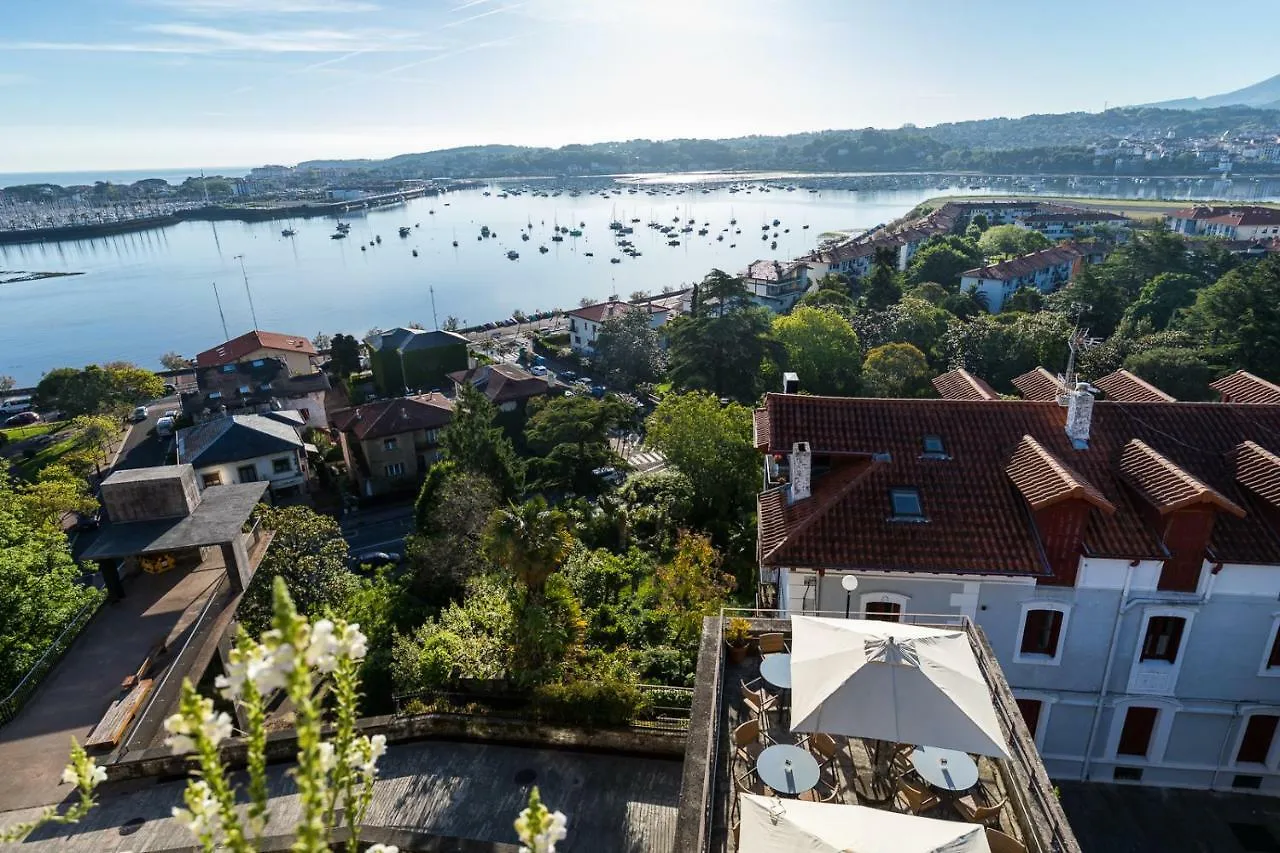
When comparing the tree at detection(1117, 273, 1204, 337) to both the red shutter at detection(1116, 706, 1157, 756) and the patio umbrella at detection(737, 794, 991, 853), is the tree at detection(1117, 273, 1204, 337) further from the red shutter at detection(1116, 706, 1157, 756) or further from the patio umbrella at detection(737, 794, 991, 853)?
the patio umbrella at detection(737, 794, 991, 853)

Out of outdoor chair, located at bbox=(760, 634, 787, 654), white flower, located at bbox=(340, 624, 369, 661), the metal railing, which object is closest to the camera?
white flower, located at bbox=(340, 624, 369, 661)

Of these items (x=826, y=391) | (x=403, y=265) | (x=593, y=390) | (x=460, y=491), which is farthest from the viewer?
(x=403, y=265)

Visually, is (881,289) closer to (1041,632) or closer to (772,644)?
(1041,632)

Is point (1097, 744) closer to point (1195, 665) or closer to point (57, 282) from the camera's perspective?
point (1195, 665)

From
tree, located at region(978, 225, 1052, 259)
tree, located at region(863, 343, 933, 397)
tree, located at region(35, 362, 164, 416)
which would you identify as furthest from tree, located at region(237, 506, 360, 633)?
tree, located at region(978, 225, 1052, 259)

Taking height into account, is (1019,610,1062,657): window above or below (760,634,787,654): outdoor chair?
below

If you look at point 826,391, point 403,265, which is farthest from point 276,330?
point 826,391

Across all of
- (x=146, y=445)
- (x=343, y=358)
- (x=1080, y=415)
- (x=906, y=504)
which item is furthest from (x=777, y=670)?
(x=343, y=358)
